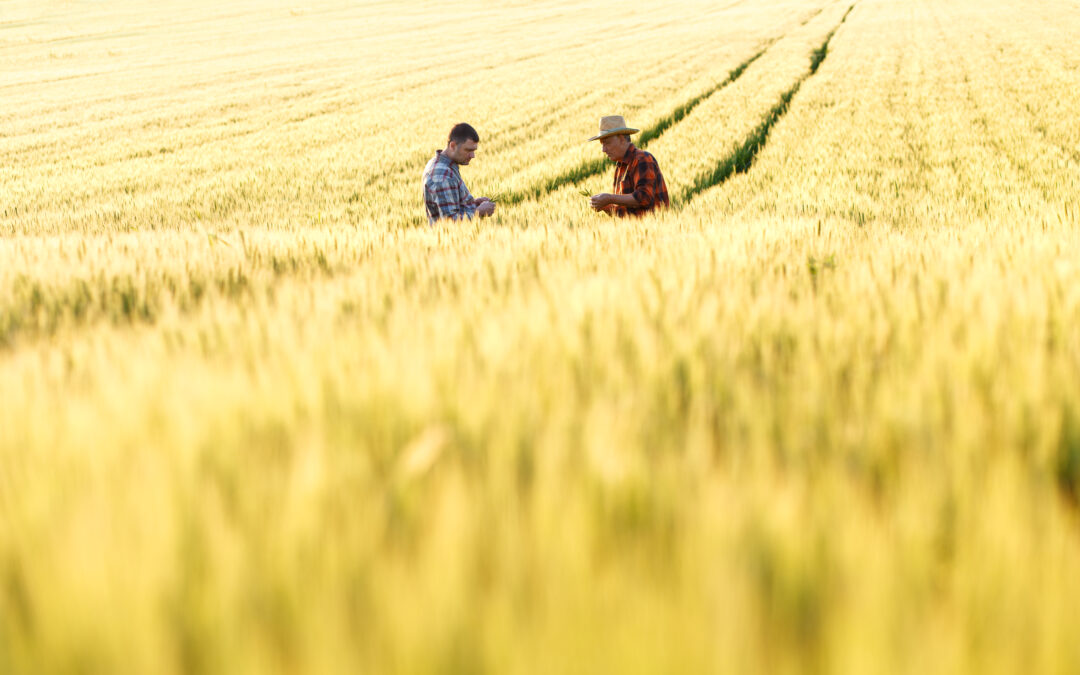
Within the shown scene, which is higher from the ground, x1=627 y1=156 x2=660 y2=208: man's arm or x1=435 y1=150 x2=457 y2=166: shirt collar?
x1=435 y1=150 x2=457 y2=166: shirt collar

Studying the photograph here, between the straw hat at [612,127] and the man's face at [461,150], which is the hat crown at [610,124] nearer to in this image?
the straw hat at [612,127]

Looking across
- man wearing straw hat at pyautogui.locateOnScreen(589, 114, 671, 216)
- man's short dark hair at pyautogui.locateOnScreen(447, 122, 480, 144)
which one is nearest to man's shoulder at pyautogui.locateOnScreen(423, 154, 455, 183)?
man's short dark hair at pyautogui.locateOnScreen(447, 122, 480, 144)

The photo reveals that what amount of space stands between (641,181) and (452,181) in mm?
1781

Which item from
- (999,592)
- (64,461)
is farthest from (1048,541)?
(64,461)

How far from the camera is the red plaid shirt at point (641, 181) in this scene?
6961 mm

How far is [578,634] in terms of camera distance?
2.20 feet

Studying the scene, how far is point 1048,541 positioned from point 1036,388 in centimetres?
55

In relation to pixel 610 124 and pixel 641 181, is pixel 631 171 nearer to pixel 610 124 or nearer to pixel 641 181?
A: pixel 641 181

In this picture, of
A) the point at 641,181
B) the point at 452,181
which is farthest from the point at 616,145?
the point at 452,181

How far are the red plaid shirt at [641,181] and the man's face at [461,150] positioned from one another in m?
1.43

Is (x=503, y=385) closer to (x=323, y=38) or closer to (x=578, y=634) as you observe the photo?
(x=578, y=634)

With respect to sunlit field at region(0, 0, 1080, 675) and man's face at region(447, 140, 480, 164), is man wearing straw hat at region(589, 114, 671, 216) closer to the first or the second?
man's face at region(447, 140, 480, 164)

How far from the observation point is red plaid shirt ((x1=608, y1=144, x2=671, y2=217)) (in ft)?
22.8

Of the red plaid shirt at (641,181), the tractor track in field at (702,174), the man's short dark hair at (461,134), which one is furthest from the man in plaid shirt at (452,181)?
the tractor track in field at (702,174)
